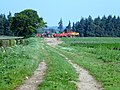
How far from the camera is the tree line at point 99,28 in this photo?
146m

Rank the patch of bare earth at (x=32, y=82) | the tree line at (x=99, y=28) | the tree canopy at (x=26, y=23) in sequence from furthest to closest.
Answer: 1. the tree line at (x=99, y=28)
2. the tree canopy at (x=26, y=23)
3. the patch of bare earth at (x=32, y=82)

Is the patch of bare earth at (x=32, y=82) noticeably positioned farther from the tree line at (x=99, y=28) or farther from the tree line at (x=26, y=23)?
the tree line at (x=99, y=28)

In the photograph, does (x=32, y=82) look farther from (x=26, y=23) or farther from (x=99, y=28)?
(x=99, y=28)

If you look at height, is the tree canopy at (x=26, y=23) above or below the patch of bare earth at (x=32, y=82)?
above

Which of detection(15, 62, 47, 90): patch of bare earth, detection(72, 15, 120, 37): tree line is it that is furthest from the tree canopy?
detection(15, 62, 47, 90): patch of bare earth

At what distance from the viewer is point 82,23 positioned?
15562cm

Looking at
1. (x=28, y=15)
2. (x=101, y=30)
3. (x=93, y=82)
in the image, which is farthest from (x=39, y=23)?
(x=93, y=82)

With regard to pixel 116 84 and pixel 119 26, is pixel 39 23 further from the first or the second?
pixel 116 84

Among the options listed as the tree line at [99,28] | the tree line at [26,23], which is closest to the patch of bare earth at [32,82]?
the tree line at [26,23]

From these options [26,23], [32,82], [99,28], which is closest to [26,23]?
[26,23]

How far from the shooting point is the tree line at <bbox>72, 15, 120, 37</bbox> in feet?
480

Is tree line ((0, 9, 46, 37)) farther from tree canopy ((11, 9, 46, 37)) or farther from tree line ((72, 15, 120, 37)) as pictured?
tree line ((72, 15, 120, 37))

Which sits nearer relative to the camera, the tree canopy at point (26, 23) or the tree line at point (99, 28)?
the tree canopy at point (26, 23)

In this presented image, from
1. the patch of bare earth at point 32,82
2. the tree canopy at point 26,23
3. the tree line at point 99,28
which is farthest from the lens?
the tree line at point 99,28
